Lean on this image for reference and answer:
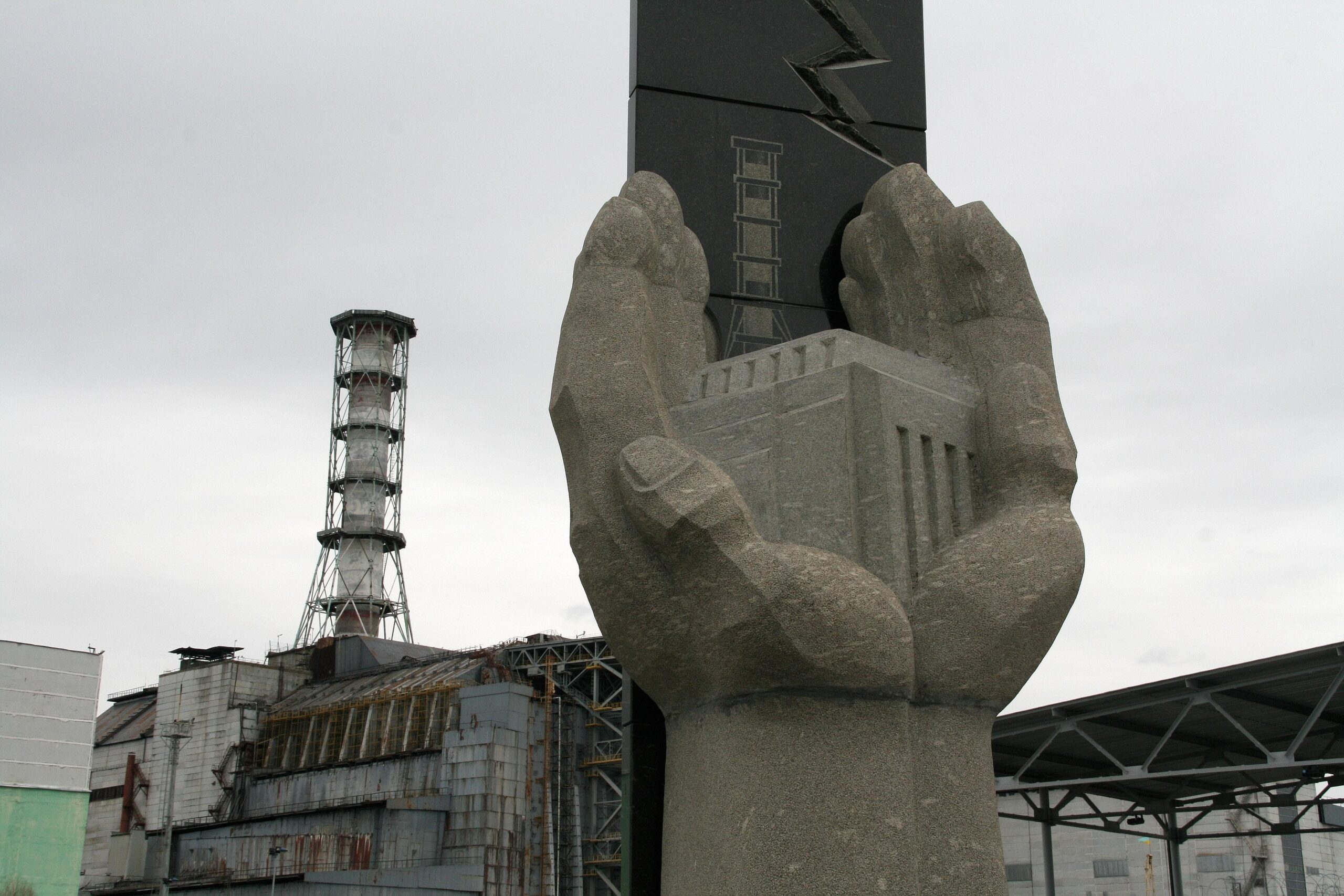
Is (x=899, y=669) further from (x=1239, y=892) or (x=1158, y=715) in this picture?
(x=1239, y=892)

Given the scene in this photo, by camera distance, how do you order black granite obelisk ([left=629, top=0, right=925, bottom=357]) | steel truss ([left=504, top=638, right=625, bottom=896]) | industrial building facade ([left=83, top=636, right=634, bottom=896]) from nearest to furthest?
black granite obelisk ([left=629, top=0, right=925, bottom=357]) < industrial building facade ([left=83, top=636, right=634, bottom=896]) < steel truss ([left=504, top=638, right=625, bottom=896])

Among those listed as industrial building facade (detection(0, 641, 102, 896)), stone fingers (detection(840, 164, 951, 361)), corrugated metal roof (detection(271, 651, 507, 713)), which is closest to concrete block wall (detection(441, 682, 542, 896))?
corrugated metal roof (detection(271, 651, 507, 713))

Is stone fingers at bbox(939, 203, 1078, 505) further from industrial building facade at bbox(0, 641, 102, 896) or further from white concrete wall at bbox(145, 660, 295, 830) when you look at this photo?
white concrete wall at bbox(145, 660, 295, 830)

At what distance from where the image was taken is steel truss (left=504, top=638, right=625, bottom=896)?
3925 cm

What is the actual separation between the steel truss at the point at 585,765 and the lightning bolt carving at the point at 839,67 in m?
30.1

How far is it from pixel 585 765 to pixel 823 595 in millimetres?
34811

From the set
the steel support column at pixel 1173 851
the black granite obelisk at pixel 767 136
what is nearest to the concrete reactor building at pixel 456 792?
the steel support column at pixel 1173 851

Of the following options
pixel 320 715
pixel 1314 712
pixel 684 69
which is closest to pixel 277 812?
pixel 320 715

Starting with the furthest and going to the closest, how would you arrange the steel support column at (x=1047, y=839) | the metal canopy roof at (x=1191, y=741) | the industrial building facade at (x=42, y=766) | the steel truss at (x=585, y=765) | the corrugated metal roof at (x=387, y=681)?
the corrugated metal roof at (x=387, y=681) < the steel truss at (x=585, y=765) < the industrial building facade at (x=42, y=766) < the steel support column at (x=1047, y=839) < the metal canopy roof at (x=1191, y=741)

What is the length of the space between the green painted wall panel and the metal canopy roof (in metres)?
20.3

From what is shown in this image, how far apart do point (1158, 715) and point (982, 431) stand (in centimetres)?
1217

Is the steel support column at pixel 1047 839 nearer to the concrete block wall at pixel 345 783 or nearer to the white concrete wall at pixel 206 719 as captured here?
the concrete block wall at pixel 345 783

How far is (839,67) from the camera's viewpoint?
1040 cm

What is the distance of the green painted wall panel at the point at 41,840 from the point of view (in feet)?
92.3
